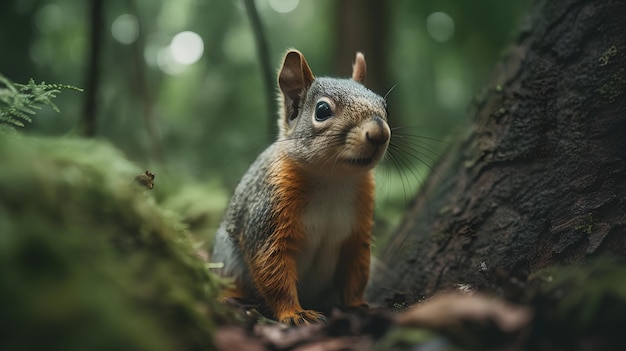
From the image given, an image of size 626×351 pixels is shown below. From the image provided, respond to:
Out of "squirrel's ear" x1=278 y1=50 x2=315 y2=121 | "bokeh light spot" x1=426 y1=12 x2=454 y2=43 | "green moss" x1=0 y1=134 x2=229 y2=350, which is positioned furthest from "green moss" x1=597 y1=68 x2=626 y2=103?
"bokeh light spot" x1=426 y1=12 x2=454 y2=43

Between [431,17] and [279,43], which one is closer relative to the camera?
[431,17]

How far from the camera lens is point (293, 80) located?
146 inches

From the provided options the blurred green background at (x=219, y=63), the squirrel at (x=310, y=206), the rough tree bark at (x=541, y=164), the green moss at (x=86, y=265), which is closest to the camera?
the green moss at (x=86, y=265)

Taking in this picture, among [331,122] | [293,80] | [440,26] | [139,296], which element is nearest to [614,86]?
[331,122]

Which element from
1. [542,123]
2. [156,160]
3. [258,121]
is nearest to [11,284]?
[542,123]

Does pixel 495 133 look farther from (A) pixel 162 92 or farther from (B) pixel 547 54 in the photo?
(A) pixel 162 92

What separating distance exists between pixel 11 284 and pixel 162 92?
28.2 ft

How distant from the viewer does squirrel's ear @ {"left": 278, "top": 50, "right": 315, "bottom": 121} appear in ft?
11.8

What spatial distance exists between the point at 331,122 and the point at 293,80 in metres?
0.62

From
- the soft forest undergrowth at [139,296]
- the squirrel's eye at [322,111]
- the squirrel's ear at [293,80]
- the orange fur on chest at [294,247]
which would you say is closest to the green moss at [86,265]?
the soft forest undergrowth at [139,296]

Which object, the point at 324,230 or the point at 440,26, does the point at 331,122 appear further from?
the point at 440,26

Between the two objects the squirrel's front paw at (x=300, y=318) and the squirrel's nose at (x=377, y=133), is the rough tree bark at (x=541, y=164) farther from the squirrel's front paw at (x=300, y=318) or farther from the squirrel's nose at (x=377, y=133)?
the squirrel's nose at (x=377, y=133)

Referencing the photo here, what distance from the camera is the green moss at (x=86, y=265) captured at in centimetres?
132

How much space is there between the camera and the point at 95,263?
5.05 ft
